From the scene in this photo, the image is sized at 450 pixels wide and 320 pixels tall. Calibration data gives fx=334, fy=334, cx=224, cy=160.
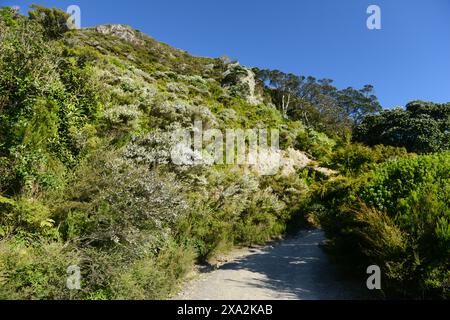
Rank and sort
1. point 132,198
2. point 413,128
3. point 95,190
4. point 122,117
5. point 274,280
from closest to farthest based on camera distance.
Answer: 1. point 132,198
2. point 95,190
3. point 274,280
4. point 122,117
5. point 413,128

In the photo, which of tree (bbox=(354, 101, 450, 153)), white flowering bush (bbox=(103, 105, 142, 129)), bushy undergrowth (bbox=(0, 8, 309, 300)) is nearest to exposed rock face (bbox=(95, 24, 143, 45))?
tree (bbox=(354, 101, 450, 153))

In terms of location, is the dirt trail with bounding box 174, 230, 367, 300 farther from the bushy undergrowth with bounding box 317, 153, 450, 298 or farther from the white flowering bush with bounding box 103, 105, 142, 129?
the white flowering bush with bounding box 103, 105, 142, 129

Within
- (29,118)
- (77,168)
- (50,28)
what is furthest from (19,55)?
(50,28)

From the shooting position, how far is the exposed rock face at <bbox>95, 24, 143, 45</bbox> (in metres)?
54.4

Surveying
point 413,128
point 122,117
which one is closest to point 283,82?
point 413,128

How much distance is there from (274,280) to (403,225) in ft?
11.7

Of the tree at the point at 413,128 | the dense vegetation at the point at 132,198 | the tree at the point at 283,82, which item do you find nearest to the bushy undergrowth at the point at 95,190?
the dense vegetation at the point at 132,198

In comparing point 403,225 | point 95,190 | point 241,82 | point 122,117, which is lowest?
point 403,225

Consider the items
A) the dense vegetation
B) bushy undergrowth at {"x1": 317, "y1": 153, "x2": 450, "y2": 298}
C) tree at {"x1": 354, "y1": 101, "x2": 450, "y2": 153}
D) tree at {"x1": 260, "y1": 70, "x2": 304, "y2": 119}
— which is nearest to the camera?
bushy undergrowth at {"x1": 317, "y1": 153, "x2": 450, "y2": 298}

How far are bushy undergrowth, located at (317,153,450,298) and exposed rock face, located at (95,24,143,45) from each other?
51.9 meters

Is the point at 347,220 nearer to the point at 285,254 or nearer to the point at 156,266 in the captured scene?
the point at 285,254

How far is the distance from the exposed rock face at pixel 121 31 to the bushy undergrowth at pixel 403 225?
170 feet

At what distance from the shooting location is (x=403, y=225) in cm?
689

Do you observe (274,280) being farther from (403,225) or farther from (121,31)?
(121,31)
